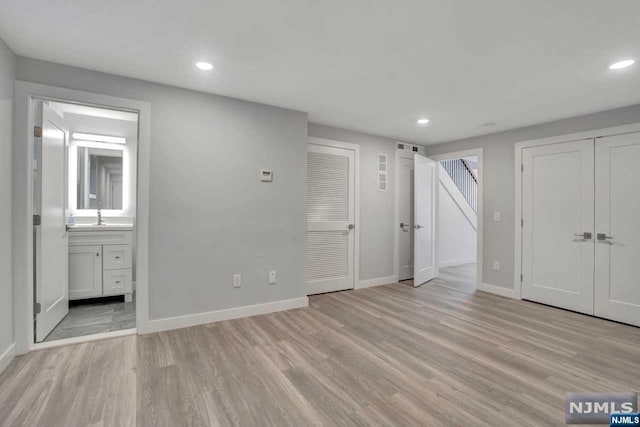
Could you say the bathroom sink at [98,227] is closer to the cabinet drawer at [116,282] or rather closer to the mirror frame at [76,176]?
the mirror frame at [76,176]

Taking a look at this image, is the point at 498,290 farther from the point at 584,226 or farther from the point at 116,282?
the point at 116,282

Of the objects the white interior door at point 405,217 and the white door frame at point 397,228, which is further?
the white interior door at point 405,217

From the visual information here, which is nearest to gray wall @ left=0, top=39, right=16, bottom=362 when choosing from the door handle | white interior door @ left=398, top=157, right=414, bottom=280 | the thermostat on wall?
the thermostat on wall

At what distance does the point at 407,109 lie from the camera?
133 inches

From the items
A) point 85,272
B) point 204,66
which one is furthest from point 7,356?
point 204,66

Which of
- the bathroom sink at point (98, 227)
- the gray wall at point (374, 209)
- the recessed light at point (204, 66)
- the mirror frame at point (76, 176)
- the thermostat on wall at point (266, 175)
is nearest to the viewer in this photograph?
the recessed light at point (204, 66)

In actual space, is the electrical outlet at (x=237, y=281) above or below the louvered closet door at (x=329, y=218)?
below

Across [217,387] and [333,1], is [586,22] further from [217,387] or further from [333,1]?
[217,387]

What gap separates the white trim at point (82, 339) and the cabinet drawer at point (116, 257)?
3.86ft

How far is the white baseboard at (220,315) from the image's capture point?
2.73m

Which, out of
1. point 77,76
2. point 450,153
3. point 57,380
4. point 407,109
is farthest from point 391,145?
point 57,380
